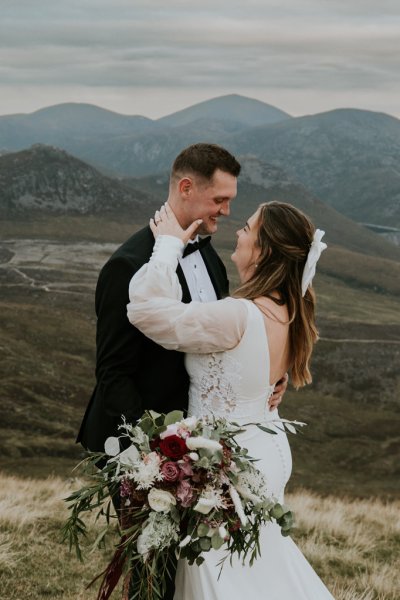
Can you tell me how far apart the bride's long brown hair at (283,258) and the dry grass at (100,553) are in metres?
3.51

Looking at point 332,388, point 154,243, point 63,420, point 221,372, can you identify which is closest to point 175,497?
point 221,372

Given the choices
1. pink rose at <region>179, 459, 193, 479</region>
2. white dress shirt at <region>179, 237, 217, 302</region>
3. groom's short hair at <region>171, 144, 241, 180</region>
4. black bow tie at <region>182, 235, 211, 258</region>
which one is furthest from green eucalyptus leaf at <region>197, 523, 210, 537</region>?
groom's short hair at <region>171, 144, 241, 180</region>

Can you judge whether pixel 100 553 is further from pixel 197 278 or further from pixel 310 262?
pixel 310 262

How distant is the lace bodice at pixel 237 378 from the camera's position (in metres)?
5.14

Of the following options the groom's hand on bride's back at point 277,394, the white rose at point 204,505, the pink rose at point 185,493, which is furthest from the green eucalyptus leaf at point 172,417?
the groom's hand on bride's back at point 277,394

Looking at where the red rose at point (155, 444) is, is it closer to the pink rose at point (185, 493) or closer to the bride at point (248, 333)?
the pink rose at point (185, 493)

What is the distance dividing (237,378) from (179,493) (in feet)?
3.60

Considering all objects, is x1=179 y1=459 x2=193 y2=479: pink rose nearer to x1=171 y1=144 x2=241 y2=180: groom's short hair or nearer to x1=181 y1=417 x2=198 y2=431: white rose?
x1=181 y1=417 x2=198 y2=431: white rose

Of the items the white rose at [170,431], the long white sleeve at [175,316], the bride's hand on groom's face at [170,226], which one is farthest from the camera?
the bride's hand on groom's face at [170,226]

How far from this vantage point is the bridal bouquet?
4.36 meters

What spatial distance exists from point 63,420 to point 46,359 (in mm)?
16990

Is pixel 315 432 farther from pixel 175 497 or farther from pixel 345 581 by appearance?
pixel 175 497

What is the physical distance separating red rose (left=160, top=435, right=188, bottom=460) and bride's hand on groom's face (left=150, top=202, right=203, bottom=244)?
1.49 meters

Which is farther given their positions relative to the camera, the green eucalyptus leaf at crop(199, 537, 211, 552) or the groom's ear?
the groom's ear
